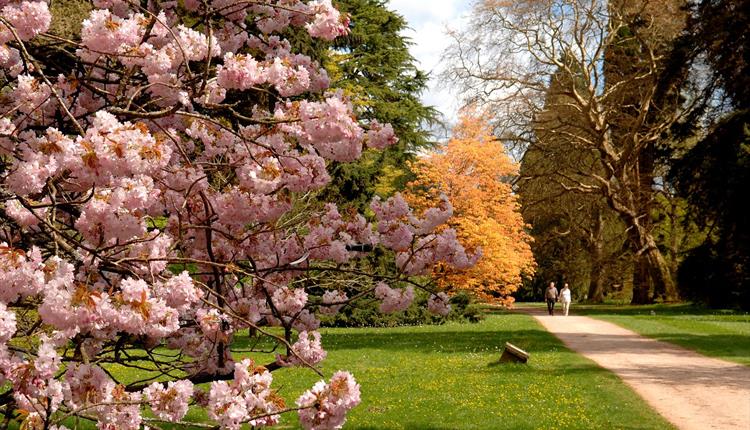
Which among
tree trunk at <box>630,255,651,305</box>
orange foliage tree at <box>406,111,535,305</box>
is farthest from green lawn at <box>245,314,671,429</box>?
tree trunk at <box>630,255,651,305</box>

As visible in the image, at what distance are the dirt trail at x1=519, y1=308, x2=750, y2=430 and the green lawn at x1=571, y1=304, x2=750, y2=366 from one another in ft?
1.95

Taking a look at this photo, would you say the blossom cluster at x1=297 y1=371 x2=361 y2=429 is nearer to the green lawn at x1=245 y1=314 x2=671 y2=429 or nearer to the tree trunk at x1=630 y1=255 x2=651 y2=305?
the green lawn at x1=245 y1=314 x2=671 y2=429

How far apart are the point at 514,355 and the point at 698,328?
411 inches

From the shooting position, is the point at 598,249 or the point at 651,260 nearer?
the point at 651,260

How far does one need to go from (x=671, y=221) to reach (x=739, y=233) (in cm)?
1846

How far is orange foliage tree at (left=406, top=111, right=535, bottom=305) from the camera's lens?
30938mm

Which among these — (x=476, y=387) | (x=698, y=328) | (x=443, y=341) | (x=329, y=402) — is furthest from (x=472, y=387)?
(x=698, y=328)

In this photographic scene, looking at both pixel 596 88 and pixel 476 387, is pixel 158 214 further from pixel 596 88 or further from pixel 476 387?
pixel 596 88

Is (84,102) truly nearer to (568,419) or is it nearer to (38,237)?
(38,237)

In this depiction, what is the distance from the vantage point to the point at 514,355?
15.6m

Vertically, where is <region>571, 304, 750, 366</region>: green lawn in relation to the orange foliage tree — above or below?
below

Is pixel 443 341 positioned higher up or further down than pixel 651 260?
further down

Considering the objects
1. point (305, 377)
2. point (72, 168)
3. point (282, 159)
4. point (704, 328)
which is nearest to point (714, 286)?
point (704, 328)

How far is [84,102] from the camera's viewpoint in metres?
5.26
